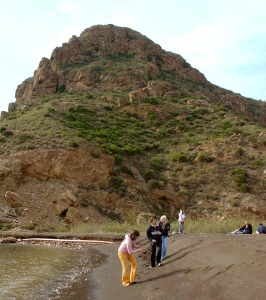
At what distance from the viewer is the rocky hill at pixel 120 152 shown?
35.9 m

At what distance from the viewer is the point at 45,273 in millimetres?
14367

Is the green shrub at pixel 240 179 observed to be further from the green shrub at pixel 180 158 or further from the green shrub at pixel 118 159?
the green shrub at pixel 118 159

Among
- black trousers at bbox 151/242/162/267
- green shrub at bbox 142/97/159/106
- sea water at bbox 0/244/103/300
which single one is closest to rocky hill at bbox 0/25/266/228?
green shrub at bbox 142/97/159/106

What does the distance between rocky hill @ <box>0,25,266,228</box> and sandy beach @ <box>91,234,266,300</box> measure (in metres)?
21.1

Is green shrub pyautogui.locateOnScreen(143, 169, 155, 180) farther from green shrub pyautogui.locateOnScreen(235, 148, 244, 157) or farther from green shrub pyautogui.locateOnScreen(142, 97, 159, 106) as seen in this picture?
green shrub pyautogui.locateOnScreen(142, 97, 159, 106)

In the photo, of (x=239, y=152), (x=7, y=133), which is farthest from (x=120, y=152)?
(x=239, y=152)

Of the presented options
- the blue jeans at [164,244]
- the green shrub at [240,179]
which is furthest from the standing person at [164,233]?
the green shrub at [240,179]

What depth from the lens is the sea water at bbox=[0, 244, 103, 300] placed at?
35.7ft

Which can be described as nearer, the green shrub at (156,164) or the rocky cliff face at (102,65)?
the green shrub at (156,164)

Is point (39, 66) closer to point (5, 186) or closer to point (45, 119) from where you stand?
point (45, 119)

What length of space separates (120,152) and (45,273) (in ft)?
101

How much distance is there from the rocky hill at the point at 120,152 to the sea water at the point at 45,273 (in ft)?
41.3

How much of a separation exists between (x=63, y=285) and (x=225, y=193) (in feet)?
99.0

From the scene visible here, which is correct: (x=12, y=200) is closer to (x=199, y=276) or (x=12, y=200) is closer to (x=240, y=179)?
(x=240, y=179)
